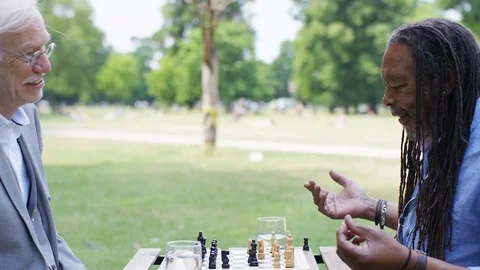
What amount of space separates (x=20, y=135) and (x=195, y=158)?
15.2 m

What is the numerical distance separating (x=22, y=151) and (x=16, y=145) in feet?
0.14

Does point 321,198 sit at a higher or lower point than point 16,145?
lower

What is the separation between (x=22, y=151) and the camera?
3.26 metres

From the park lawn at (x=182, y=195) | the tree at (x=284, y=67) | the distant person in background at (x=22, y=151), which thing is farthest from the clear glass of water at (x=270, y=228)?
the tree at (x=284, y=67)

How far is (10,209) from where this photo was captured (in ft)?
9.32

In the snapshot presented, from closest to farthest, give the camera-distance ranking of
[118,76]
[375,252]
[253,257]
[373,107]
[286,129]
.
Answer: [375,252] < [253,257] < [286,129] < [373,107] < [118,76]

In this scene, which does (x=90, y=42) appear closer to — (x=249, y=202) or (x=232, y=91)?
(x=232, y=91)

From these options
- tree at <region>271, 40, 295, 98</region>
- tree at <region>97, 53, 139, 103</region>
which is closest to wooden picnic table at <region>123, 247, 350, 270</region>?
tree at <region>97, 53, 139, 103</region>

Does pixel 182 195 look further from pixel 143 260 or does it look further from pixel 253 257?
pixel 253 257

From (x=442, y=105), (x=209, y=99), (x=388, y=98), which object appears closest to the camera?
(x=442, y=105)

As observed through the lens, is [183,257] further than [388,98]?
Yes

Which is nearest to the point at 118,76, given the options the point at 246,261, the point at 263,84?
the point at 263,84

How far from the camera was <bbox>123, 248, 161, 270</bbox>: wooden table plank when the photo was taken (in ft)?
11.6

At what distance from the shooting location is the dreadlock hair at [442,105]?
7.82 ft
